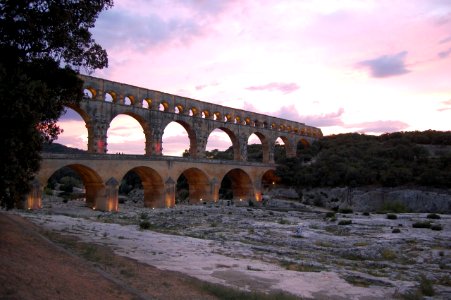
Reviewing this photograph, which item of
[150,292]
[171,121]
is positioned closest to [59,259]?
[150,292]

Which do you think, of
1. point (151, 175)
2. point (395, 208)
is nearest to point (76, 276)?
point (151, 175)

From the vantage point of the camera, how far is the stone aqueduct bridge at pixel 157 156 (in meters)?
34.0

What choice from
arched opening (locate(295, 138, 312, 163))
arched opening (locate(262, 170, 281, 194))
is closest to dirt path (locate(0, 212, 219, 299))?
arched opening (locate(262, 170, 281, 194))

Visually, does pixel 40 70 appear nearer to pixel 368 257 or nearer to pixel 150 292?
pixel 150 292

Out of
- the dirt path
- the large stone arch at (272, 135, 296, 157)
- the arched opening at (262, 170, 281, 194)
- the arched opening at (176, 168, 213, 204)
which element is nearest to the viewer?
the dirt path

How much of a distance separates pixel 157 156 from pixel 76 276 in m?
30.5

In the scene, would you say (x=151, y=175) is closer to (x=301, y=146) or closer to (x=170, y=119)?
(x=170, y=119)

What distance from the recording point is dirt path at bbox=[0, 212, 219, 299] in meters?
7.06

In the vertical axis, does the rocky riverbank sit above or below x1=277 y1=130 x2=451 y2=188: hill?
below

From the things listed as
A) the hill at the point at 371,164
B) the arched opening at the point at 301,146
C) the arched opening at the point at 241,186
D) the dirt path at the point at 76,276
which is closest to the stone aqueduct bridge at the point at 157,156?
the arched opening at the point at 241,186

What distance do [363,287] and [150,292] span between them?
5.54 m

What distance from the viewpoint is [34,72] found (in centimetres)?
1322

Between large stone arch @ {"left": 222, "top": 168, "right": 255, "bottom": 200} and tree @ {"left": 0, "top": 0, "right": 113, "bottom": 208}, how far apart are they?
119ft

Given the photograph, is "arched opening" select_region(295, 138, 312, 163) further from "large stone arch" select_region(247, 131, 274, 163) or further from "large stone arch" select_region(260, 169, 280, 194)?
"large stone arch" select_region(260, 169, 280, 194)
